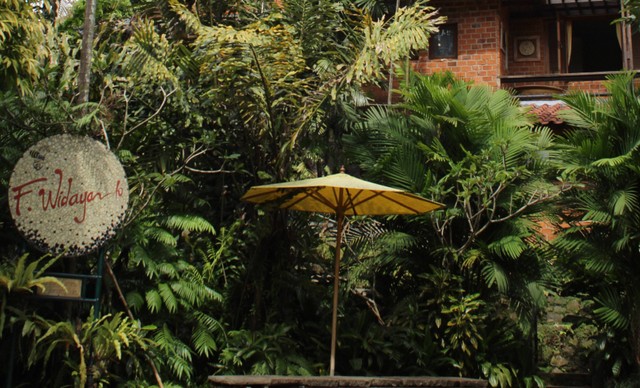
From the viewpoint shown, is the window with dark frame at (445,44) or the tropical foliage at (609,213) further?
the window with dark frame at (445,44)

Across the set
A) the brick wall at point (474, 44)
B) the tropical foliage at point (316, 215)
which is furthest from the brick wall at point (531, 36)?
the tropical foliage at point (316, 215)

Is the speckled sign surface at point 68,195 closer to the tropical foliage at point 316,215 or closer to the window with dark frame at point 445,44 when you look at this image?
the tropical foliage at point 316,215

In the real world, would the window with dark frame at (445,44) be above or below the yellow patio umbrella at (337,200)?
above

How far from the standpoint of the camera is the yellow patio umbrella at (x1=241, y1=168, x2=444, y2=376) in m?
7.95

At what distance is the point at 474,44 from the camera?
50.1 ft

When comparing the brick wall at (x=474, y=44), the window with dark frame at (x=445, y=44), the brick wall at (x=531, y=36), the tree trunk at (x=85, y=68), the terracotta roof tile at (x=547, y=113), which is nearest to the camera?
the tree trunk at (x=85, y=68)

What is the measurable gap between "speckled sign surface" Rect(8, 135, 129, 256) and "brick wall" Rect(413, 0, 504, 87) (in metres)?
8.93

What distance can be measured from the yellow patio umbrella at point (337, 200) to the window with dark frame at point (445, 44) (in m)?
7.42

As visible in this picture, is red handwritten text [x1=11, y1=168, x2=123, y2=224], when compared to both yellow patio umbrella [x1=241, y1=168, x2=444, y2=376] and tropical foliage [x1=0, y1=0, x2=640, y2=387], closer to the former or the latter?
tropical foliage [x1=0, y1=0, x2=640, y2=387]

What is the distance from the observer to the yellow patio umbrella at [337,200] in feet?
26.1

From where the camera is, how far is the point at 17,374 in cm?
791

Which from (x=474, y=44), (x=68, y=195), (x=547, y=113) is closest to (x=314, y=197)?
(x=68, y=195)

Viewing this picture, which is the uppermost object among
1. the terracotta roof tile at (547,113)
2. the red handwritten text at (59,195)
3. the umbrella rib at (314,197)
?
the terracotta roof tile at (547,113)

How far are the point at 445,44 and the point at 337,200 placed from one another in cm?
788
